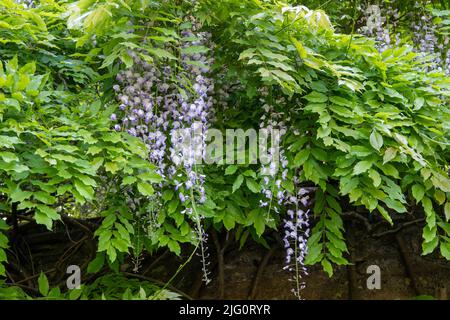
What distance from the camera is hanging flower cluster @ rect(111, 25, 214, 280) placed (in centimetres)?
190

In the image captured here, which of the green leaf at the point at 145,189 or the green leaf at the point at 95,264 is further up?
the green leaf at the point at 145,189

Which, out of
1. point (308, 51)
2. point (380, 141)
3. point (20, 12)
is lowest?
point (380, 141)

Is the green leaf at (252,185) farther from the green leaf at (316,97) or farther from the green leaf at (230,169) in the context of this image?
the green leaf at (316,97)

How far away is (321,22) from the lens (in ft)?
5.60

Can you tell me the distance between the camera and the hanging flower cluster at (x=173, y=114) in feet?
6.23

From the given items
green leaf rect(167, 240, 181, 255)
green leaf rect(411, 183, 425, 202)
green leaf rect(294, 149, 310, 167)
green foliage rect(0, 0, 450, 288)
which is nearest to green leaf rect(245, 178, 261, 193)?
green foliage rect(0, 0, 450, 288)

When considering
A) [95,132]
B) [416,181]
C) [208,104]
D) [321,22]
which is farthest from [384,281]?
[95,132]

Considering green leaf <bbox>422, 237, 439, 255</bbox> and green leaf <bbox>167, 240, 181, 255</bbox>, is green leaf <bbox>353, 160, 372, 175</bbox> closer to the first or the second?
green leaf <bbox>422, 237, 439, 255</bbox>

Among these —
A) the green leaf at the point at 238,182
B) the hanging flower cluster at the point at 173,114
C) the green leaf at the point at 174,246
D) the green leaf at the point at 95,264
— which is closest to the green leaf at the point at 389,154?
the green leaf at the point at 238,182

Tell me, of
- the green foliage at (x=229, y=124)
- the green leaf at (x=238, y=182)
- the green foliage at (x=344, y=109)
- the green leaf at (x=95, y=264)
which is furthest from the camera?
the green leaf at (x=95, y=264)

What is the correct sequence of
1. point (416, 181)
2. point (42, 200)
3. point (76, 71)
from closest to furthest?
point (42, 200) → point (416, 181) → point (76, 71)

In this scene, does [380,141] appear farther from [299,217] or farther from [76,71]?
[76,71]

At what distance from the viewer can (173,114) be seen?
202 cm
